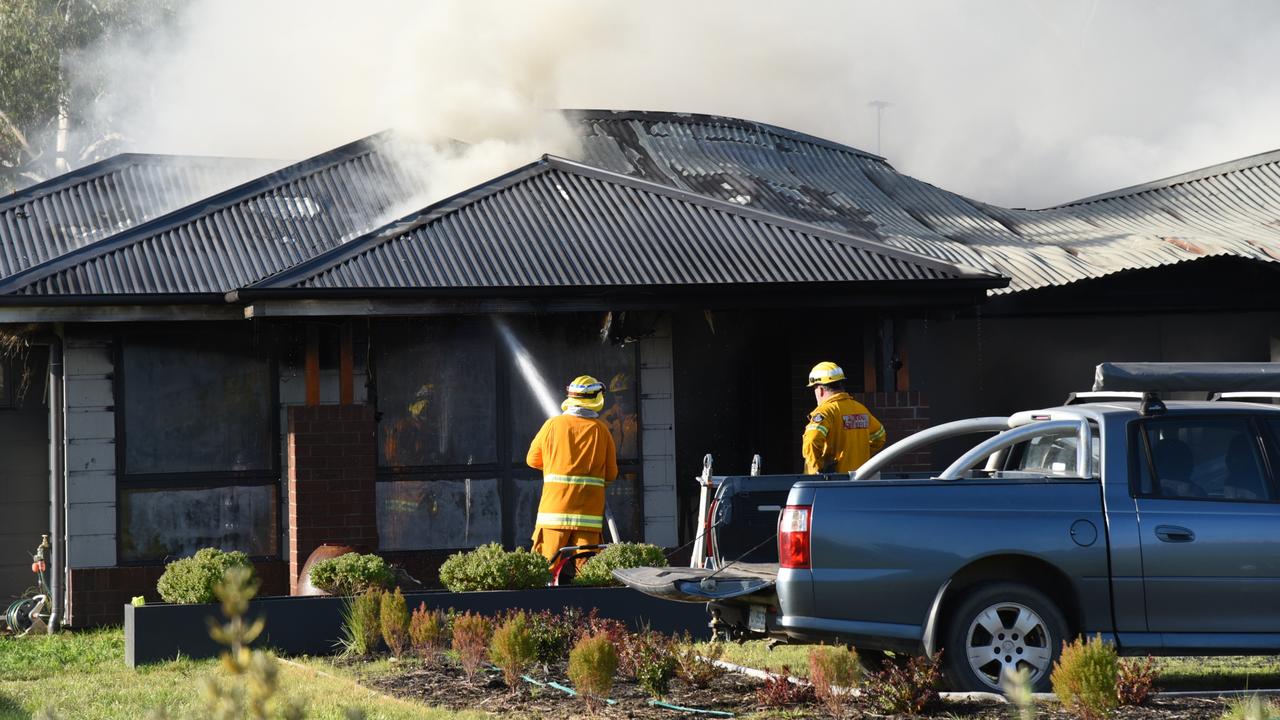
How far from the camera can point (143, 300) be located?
12.0 metres

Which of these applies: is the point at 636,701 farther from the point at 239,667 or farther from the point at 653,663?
the point at 239,667

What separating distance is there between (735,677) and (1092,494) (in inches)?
87.7

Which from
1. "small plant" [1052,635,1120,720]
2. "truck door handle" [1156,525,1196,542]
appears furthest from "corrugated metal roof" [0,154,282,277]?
"small plant" [1052,635,1120,720]

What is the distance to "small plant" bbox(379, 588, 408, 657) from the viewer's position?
9.48m

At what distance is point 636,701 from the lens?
25.7ft

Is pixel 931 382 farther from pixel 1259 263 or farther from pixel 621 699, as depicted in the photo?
pixel 621 699

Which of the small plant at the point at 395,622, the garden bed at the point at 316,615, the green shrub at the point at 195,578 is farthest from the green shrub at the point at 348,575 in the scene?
the small plant at the point at 395,622

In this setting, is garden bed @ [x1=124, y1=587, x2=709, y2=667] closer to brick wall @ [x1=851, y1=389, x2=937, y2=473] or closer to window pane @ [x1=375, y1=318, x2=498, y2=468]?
window pane @ [x1=375, y1=318, x2=498, y2=468]

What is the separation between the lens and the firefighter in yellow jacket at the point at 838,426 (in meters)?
11.3

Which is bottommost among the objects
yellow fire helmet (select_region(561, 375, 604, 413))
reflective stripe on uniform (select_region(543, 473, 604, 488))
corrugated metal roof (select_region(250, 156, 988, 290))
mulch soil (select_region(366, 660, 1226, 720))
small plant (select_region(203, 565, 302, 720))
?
mulch soil (select_region(366, 660, 1226, 720))

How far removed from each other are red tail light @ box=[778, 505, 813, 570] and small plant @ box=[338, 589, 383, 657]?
321 cm

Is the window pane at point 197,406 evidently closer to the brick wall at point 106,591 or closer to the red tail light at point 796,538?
the brick wall at point 106,591

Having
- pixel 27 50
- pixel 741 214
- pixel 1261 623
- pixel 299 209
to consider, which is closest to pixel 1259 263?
pixel 741 214

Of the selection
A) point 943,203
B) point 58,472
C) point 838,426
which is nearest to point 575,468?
point 838,426
